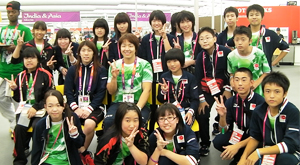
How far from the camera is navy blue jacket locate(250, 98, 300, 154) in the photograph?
7.36 ft

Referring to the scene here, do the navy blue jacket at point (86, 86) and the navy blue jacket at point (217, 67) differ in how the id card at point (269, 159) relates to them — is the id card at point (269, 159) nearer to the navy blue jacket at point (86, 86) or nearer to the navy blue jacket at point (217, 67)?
the navy blue jacket at point (217, 67)

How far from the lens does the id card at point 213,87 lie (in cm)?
313

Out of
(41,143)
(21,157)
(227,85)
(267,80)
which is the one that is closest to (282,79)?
(267,80)

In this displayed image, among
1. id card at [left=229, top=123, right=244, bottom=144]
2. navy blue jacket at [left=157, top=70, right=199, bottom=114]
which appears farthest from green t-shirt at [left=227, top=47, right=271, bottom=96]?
id card at [left=229, top=123, right=244, bottom=144]

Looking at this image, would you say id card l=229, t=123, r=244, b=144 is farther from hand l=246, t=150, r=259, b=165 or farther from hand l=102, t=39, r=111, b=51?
hand l=102, t=39, r=111, b=51

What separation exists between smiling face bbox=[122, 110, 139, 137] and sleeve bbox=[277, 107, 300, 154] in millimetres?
1169

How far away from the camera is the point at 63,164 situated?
2.52 metres


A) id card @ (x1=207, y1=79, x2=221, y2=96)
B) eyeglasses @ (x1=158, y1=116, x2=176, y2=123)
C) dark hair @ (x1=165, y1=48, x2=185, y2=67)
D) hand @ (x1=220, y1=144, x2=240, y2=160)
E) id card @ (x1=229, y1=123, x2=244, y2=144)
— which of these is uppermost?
dark hair @ (x1=165, y1=48, x2=185, y2=67)

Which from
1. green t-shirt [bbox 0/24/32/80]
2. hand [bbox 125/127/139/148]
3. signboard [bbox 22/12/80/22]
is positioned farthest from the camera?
signboard [bbox 22/12/80/22]

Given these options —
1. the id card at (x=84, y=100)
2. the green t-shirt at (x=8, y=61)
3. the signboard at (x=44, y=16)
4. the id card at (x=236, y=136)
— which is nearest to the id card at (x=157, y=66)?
the id card at (x=84, y=100)

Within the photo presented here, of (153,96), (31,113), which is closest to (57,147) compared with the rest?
(31,113)

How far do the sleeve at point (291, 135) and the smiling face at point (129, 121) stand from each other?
46.0 inches

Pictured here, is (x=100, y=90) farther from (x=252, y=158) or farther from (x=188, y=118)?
(x=252, y=158)

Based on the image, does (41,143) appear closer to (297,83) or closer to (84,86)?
(84,86)
